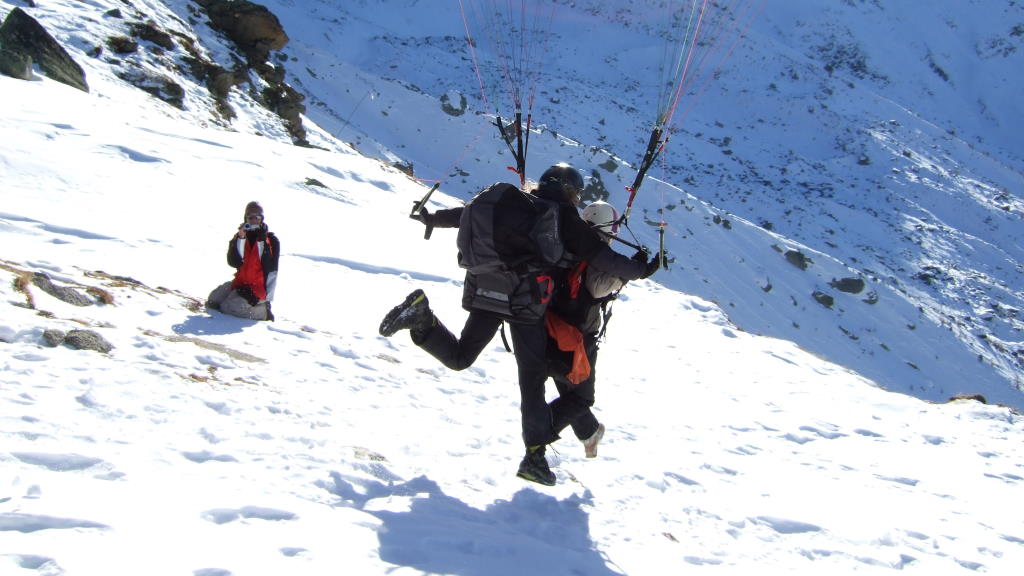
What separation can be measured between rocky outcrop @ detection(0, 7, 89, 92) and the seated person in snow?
30.3 feet

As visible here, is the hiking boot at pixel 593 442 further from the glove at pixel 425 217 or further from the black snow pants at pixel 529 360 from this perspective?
the glove at pixel 425 217

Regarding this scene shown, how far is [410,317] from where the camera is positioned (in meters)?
3.74

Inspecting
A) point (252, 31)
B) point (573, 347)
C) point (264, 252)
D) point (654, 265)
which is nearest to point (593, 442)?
point (573, 347)

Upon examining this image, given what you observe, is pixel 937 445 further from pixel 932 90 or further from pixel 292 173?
pixel 932 90

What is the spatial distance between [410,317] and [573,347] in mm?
909

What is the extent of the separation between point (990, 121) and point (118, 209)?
46295 mm

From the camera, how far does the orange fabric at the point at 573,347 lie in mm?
3793

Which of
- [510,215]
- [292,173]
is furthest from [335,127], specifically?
[510,215]

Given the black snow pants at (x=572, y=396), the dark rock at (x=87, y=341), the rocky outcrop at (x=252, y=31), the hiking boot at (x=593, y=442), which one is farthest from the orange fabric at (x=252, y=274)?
the rocky outcrop at (x=252, y=31)

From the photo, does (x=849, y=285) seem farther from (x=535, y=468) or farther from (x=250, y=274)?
(x=535, y=468)

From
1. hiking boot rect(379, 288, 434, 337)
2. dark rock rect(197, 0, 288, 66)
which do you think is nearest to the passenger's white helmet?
hiking boot rect(379, 288, 434, 337)

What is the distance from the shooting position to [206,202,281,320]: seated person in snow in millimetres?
5742

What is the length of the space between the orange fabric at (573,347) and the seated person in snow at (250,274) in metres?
3.08

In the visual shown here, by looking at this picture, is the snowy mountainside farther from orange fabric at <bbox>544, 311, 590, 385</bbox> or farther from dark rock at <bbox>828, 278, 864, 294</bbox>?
orange fabric at <bbox>544, 311, 590, 385</bbox>
